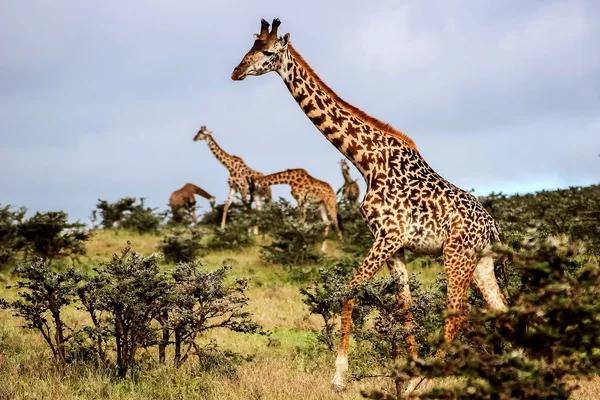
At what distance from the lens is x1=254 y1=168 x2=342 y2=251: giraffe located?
22250mm

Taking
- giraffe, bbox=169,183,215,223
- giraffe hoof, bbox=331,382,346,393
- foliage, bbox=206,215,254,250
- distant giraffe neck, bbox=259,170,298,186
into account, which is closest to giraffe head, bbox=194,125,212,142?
giraffe, bbox=169,183,215,223

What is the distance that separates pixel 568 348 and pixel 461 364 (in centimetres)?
70

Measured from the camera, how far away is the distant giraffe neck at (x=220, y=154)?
85.3ft

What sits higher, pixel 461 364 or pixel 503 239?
pixel 503 239

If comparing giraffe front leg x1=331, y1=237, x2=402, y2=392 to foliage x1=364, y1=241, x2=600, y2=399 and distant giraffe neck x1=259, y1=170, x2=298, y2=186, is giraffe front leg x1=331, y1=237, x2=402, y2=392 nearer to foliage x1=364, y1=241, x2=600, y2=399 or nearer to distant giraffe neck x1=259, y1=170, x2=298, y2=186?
foliage x1=364, y1=241, x2=600, y2=399

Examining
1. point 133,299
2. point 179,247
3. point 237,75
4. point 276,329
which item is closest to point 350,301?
point 133,299

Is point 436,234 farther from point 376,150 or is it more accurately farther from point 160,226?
point 160,226

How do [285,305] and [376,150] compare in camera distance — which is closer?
[376,150]

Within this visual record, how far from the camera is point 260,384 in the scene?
24.0ft

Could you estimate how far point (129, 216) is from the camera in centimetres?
2505

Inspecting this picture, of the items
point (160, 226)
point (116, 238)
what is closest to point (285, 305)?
point (116, 238)

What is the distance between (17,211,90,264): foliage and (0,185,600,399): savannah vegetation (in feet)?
0.12

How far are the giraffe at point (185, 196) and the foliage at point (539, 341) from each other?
79.6 ft

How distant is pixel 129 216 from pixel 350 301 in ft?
62.1
